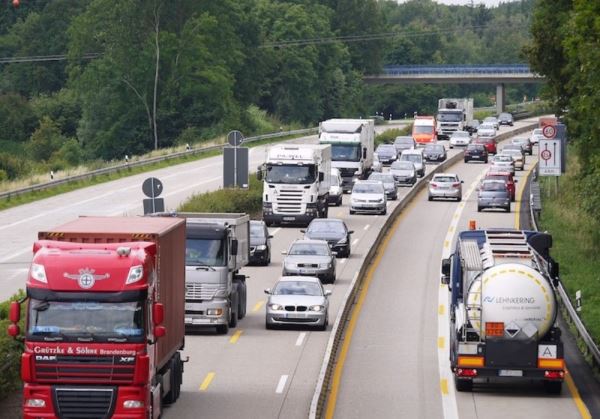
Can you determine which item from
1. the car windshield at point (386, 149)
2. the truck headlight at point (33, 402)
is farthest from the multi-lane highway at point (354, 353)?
the car windshield at point (386, 149)

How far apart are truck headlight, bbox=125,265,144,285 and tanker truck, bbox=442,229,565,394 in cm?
849

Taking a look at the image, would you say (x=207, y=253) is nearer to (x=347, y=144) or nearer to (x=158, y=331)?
(x=158, y=331)

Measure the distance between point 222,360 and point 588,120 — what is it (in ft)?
71.0

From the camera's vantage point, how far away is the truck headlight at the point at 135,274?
23.3m

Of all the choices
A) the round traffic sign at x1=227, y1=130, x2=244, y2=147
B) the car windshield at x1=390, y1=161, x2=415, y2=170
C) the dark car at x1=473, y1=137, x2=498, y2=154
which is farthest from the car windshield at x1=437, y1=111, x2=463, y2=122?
the round traffic sign at x1=227, y1=130, x2=244, y2=147

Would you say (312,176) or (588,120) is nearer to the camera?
(588,120)

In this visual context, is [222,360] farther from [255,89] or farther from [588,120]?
[255,89]

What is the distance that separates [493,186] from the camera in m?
71.6

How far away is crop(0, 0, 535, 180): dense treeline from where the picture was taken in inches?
4894

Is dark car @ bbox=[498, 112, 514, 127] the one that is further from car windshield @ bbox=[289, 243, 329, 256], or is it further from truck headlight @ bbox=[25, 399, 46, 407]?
truck headlight @ bbox=[25, 399, 46, 407]

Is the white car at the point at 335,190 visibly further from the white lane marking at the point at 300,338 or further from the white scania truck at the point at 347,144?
the white lane marking at the point at 300,338

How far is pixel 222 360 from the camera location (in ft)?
111

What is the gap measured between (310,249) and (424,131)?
69.4 metres

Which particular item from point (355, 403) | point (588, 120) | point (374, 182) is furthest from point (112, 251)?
point (374, 182)
